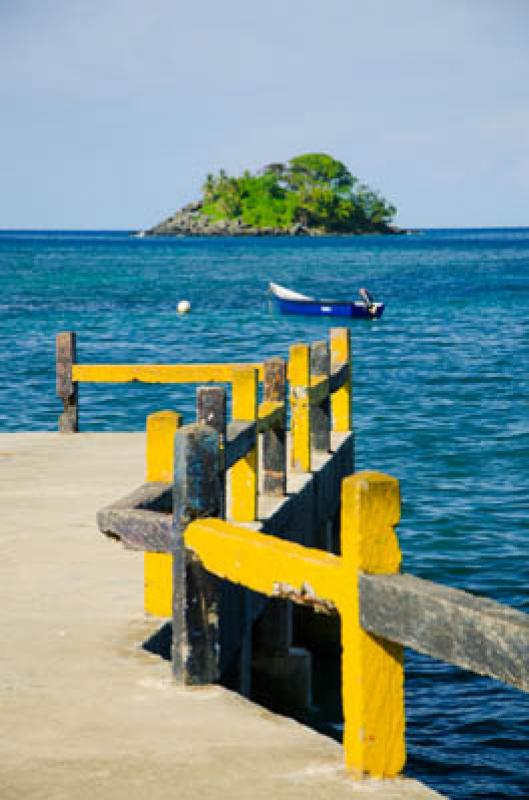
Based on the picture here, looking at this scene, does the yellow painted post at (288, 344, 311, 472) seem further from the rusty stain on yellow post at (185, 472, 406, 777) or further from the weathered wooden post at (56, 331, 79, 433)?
the rusty stain on yellow post at (185, 472, 406, 777)

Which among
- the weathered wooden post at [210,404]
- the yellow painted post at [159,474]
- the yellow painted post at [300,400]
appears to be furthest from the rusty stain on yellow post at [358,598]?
the yellow painted post at [300,400]

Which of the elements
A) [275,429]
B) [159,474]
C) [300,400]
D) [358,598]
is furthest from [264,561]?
[300,400]

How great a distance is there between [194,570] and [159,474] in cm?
79

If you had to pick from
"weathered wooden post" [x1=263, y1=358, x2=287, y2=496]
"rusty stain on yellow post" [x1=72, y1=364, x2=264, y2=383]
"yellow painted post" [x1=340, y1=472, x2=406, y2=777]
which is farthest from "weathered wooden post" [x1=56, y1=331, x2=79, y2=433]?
"yellow painted post" [x1=340, y1=472, x2=406, y2=777]

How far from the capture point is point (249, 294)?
256 ft

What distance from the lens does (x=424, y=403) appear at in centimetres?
3036

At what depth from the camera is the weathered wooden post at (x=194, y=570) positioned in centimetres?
594

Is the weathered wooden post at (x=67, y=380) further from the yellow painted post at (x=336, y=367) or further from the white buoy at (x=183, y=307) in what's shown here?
the white buoy at (x=183, y=307)

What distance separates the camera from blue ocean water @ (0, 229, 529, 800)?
36.7 feet

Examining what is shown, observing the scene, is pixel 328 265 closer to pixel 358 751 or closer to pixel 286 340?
pixel 286 340

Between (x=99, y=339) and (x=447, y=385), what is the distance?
1606cm

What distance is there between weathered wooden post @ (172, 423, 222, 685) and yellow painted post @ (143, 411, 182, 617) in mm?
358

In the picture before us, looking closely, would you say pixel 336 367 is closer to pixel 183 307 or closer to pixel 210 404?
pixel 210 404

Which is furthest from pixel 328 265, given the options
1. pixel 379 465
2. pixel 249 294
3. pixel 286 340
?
pixel 379 465
